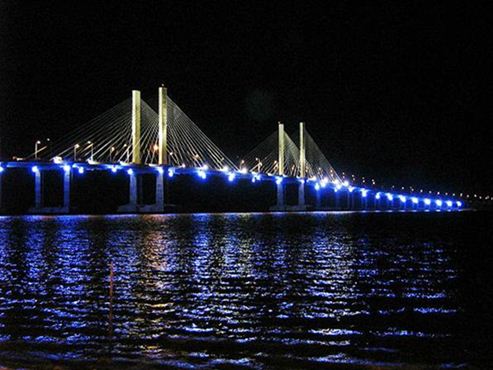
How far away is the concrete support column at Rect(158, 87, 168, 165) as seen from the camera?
79.8 m

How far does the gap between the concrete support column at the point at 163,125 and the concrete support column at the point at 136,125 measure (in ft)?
8.59

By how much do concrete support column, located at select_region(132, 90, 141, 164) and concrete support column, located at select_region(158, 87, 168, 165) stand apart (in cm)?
262

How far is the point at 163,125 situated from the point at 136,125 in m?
3.18

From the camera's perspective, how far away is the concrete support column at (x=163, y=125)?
7981cm

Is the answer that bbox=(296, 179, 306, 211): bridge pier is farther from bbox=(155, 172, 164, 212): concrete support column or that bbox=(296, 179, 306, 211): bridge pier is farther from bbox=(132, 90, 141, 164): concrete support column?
bbox=(132, 90, 141, 164): concrete support column

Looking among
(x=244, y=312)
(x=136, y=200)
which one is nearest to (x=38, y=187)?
(x=136, y=200)

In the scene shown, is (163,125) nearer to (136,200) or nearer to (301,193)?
(136,200)

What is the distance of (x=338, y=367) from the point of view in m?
8.20

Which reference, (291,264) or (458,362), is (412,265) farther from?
(458,362)

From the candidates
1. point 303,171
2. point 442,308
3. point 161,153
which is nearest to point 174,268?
point 442,308

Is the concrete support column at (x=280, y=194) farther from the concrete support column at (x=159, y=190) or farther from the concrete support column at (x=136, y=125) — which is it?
the concrete support column at (x=136, y=125)

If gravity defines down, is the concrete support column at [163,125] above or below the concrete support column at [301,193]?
above

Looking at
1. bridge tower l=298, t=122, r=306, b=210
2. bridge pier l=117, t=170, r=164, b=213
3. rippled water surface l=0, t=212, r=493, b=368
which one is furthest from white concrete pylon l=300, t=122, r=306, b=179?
rippled water surface l=0, t=212, r=493, b=368

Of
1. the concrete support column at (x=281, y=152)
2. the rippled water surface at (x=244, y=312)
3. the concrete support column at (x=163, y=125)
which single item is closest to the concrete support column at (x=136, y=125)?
the concrete support column at (x=163, y=125)
